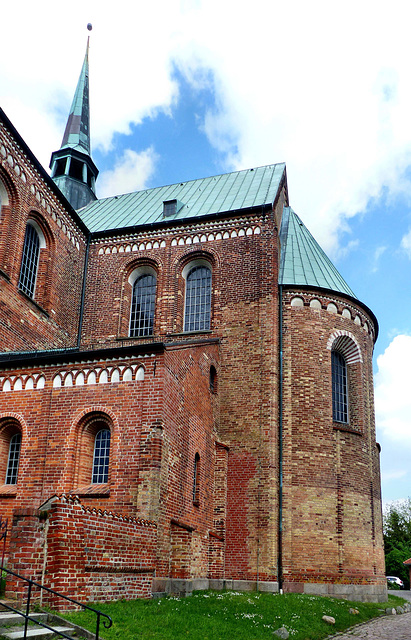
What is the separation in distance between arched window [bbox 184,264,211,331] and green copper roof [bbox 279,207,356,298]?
2821 millimetres

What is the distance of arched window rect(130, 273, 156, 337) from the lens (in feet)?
76.9

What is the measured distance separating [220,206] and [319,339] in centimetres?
673

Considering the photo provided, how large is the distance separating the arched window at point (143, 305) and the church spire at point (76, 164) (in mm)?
8017

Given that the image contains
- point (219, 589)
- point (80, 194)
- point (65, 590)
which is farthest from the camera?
point (80, 194)

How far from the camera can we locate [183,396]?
16812 millimetres

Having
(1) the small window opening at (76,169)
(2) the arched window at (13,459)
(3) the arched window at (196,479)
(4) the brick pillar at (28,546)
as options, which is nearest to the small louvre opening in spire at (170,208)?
(1) the small window opening at (76,169)

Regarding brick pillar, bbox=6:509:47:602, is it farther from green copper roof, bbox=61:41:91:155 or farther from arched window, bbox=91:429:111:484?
green copper roof, bbox=61:41:91:155

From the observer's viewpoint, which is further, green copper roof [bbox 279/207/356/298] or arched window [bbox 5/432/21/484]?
green copper roof [bbox 279/207/356/298]

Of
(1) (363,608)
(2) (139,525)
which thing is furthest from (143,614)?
(1) (363,608)

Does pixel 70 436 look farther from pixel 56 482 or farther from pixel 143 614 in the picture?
pixel 143 614

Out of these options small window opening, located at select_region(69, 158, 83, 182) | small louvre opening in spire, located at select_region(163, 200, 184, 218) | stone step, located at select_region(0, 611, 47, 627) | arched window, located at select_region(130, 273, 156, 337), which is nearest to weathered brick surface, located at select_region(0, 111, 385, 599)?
arched window, located at select_region(130, 273, 156, 337)

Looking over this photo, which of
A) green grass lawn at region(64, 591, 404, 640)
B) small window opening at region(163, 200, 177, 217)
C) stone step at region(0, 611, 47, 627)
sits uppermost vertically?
small window opening at region(163, 200, 177, 217)

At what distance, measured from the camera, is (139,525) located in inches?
529

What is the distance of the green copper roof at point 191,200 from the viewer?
2428cm
